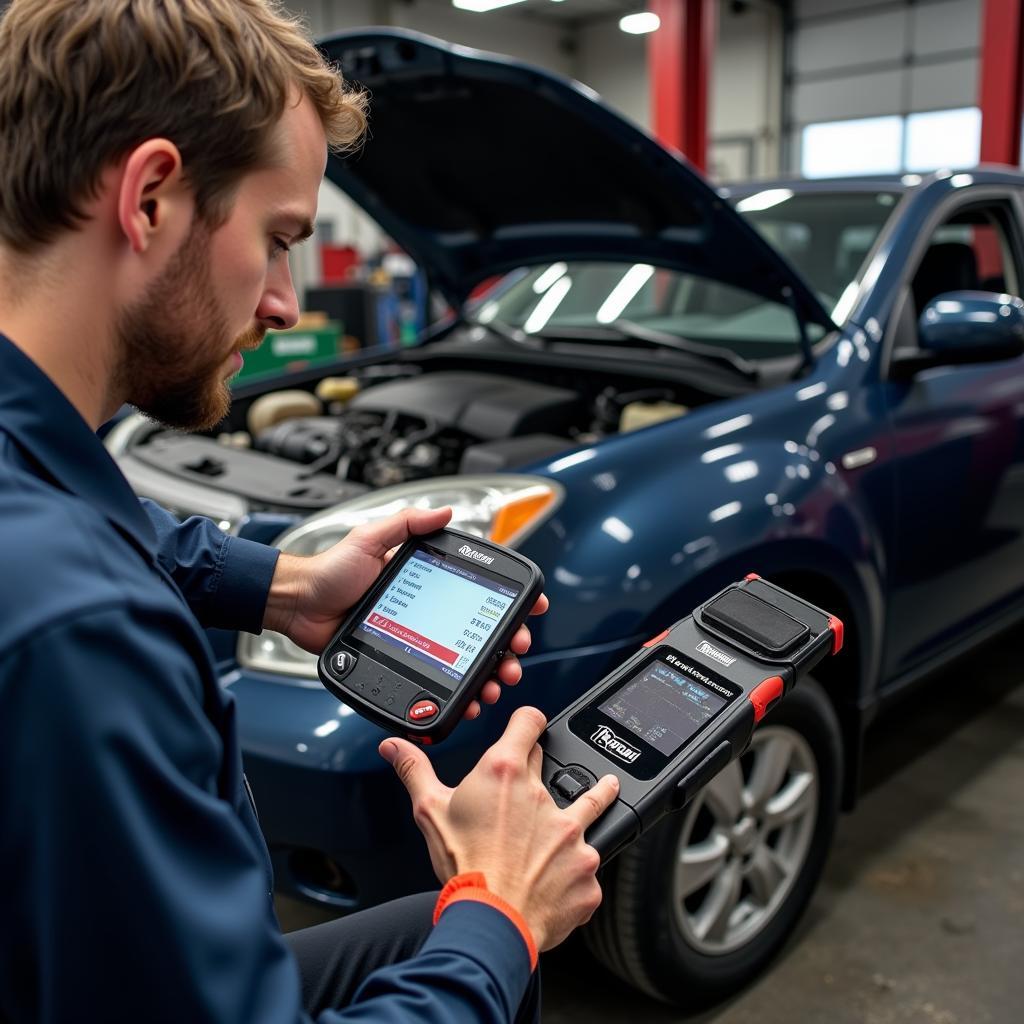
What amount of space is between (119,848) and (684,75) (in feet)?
30.4

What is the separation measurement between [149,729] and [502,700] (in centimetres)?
92

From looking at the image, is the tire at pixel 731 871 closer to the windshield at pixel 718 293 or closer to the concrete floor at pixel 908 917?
the concrete floor at pixel 908 917

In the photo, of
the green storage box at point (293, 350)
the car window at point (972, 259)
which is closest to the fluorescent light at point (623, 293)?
the car window at point (972, 259)

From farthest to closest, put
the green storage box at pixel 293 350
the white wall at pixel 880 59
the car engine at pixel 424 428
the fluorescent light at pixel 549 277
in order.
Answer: the white wall at pixel 880 59
the green storage box at pixel 293 350
the fluorescent light at pixel 549 277
the car engine at pixel 424 428

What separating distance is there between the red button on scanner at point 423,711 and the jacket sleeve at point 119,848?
0.37m

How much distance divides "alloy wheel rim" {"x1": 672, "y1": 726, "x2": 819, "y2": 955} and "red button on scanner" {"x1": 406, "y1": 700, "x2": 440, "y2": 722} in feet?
2.44

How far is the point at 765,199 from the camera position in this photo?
109 inches

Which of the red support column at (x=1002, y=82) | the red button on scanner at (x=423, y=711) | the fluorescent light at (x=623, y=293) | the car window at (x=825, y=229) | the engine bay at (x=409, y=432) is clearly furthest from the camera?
the red support column at (x=1002, y=82)

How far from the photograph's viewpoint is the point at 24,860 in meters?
0.58

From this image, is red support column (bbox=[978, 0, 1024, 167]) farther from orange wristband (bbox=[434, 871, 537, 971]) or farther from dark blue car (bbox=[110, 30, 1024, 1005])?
orange wristband (bbox=[434, 871, 537, 971])

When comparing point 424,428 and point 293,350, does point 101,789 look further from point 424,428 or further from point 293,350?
point 293,350

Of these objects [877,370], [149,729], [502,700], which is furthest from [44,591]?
[877,370]

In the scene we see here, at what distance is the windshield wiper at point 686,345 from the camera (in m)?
2.29

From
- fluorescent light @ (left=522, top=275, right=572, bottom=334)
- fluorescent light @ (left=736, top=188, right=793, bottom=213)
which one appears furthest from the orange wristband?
fluorescent light @ (left=736, top=188, right=793, bottom=213)
